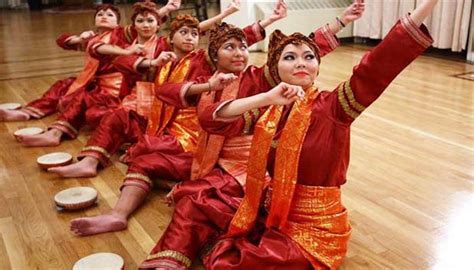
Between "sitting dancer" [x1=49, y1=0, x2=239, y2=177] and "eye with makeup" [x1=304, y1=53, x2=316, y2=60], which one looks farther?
"sitting dancer" [x1=49, y1=0, x2=239, y2=177]

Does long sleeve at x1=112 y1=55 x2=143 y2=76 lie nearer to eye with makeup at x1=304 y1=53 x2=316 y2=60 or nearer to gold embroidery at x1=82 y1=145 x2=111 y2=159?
gold embroidery at x1=82 y1=145 x2=111 y2=159

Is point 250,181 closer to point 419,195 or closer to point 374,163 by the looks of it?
point 419,195

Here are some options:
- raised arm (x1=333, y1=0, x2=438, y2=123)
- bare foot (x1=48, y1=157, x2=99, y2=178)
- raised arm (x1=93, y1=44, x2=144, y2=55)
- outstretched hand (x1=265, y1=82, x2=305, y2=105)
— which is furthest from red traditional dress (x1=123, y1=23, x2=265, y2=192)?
raised arm (x1=333, y1=0, x2=438, y2=123)

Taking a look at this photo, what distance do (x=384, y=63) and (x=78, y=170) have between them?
162cm

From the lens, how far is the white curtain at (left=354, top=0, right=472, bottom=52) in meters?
5.02

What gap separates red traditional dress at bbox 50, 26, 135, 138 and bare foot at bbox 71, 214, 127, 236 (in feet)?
3.57

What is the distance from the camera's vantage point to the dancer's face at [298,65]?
64.6 inches

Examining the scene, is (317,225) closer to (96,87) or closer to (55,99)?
(96,87)

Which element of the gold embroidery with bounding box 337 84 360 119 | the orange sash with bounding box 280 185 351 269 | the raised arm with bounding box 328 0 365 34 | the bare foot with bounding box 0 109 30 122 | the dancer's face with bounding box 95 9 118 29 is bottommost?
the bare foot with bounding box 0 109 30 122

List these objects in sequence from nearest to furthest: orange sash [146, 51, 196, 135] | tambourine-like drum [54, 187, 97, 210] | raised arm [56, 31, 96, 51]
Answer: tambourine-like drum [54, 187, 97, 210], orange sash [146, 51, 196, 135], raised arm [56, 31, 96, 51]

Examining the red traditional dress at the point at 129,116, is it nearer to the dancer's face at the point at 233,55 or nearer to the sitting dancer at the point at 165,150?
the sitting dancer at the point at 165,150

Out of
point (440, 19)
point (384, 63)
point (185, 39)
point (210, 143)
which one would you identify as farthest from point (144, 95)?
point (440, 19)

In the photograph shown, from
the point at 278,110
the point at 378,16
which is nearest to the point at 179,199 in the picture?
the point at 278,110

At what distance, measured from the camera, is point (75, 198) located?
221cm
